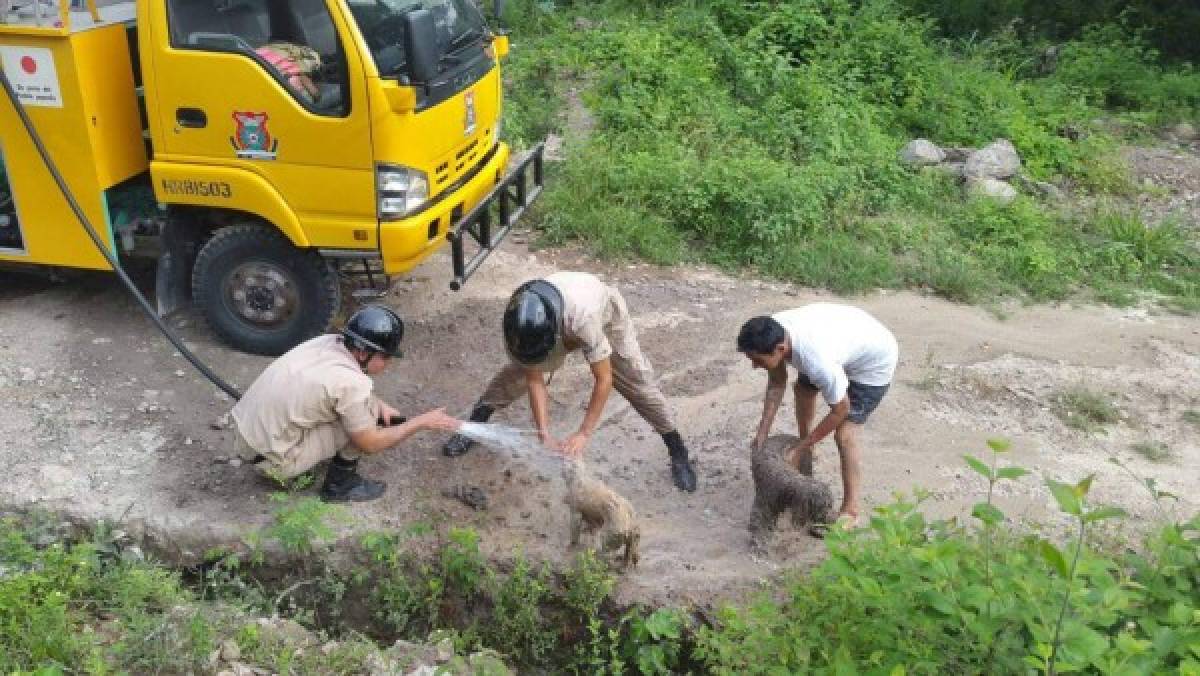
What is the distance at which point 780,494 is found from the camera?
4.93 metres

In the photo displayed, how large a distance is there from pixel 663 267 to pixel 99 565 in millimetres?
4632

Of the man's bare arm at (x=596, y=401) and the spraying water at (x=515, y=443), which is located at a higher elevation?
the man's bare arm at (x=596, y=401)

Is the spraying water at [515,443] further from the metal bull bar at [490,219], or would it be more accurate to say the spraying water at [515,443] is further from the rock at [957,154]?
the rock at [957,154]

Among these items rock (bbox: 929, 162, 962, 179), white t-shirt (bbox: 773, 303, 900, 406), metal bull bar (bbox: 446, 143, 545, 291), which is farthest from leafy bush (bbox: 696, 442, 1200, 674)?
rock (bbox: 929, 162, 962, 179)

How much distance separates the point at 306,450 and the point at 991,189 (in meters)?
6.83

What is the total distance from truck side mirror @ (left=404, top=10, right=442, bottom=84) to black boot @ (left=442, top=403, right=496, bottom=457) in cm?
173

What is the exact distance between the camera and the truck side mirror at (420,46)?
5281 mm

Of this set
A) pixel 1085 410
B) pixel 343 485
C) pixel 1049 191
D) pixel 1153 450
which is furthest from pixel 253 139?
pixel 1049 191

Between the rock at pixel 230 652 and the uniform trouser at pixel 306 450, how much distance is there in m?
0.97

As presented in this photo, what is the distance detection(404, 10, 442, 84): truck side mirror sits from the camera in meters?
5.28

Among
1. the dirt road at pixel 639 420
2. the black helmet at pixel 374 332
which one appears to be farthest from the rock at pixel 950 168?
the black helmet at pixel 374 332

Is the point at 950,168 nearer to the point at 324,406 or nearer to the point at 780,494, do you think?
the point at 780,494

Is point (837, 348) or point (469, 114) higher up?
point (469, 114)

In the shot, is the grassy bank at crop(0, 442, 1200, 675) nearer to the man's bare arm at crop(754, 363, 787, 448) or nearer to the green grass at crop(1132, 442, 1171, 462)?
the man's bare arm at crop(754, 363, 787, 448)
